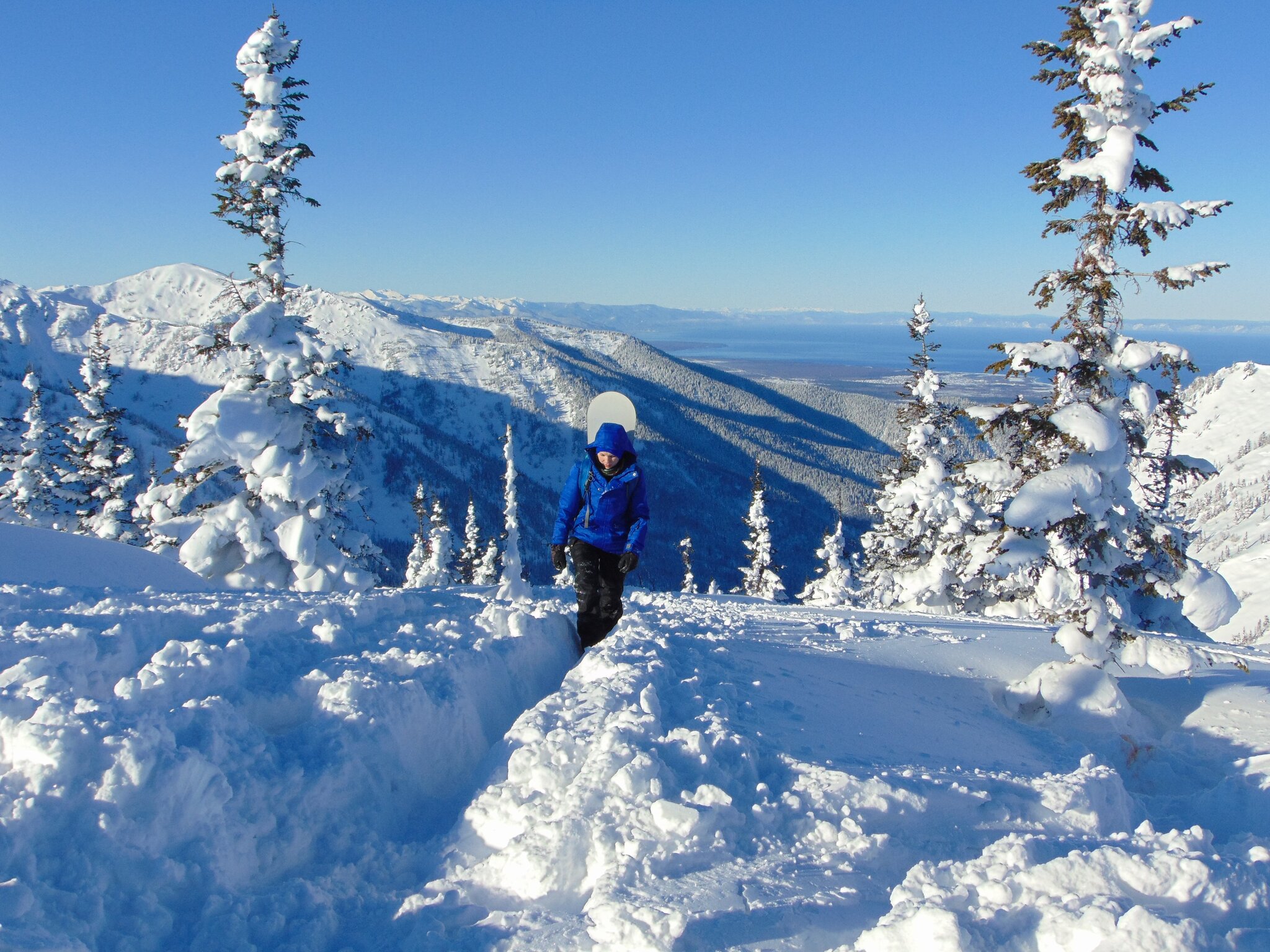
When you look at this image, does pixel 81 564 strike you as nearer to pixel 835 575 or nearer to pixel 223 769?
pixel 223 769

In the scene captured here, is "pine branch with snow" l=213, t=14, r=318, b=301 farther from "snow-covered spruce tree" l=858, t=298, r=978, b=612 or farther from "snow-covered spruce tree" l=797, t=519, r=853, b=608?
"snow-covered spruce tree" l=797, t=519, r=853, b=608

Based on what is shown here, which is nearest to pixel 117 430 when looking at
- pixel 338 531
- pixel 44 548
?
pixel 338 531

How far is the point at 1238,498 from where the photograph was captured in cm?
14050

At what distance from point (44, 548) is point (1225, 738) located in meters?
13.6

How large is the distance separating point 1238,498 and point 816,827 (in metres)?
186

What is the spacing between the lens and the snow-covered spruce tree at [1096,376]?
25.7 feet

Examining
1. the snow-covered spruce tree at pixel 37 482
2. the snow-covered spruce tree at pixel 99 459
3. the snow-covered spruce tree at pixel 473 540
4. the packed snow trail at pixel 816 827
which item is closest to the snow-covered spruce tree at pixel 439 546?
the snow-covered spruce tree at pixel 473 540

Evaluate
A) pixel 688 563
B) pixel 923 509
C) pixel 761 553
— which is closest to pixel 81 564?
pixel 923 509

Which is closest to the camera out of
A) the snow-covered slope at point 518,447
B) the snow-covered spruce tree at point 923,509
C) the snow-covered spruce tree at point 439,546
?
the snow-covered spruce tree at point 923,509

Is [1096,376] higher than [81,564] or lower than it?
higher

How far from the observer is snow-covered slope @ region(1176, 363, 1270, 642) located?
8450 cm

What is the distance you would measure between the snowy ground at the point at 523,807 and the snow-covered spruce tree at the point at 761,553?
22637 mm

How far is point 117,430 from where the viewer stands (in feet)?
73.3

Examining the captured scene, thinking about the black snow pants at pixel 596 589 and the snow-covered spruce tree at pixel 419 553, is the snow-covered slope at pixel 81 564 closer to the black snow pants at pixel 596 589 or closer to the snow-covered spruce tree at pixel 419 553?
the black snow pants at pixel 596 589
